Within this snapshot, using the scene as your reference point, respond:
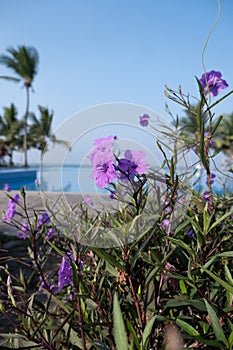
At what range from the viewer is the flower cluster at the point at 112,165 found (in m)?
0.55

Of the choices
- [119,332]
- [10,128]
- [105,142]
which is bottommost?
[119,332]

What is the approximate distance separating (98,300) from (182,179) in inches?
11.0

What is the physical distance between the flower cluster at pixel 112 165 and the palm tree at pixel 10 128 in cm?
1883

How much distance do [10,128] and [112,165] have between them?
19.5 metres

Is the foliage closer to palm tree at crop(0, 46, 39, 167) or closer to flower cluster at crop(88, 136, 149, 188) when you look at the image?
flower cluster at crop(88, 136, 149, 188)

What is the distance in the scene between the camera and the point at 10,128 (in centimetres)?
1903

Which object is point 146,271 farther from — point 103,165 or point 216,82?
point 216,82

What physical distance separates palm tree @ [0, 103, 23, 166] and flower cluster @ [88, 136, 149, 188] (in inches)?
741

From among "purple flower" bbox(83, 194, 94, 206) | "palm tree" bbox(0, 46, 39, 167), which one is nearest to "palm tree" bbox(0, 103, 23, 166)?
"palm tree" bbox(0, 46, 39, 167)

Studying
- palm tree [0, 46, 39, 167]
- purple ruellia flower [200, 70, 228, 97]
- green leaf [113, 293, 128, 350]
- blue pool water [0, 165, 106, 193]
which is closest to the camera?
green leaf [113, 293, 128, 350]

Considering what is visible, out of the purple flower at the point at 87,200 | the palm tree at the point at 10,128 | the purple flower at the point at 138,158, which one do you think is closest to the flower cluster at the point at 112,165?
the purple flower at the point at 138,158

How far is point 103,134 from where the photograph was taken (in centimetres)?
63

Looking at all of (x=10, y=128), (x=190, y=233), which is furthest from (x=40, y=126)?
(x=190, y=233)

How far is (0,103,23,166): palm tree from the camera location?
1880cm
